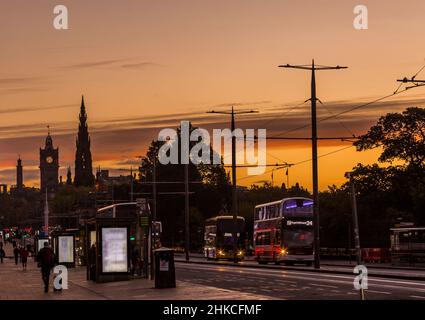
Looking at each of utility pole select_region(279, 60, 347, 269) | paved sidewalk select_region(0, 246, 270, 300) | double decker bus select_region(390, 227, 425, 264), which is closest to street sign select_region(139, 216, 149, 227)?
paved sidewalk select_region(0, 246, 270, 300)

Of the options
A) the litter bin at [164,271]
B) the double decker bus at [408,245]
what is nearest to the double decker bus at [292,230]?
the double decker bus at [408,245]

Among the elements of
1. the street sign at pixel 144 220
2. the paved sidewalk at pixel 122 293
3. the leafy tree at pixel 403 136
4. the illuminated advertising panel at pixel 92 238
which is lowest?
the paved sidewalk at pixel 122 293

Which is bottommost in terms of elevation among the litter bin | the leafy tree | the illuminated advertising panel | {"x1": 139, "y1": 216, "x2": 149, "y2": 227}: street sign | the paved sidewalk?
the paved sidewalk

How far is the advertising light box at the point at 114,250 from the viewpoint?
3772cm

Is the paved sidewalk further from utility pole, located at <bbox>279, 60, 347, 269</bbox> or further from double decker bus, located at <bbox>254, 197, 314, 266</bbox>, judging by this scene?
double decker bus, located at <bbox>254, 197, 314, 266</bbox>

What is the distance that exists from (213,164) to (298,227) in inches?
3314

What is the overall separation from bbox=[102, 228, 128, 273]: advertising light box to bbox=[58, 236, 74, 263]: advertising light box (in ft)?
67.8

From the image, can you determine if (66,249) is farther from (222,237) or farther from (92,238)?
(222,237)

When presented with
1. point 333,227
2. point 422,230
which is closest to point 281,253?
point 422,230

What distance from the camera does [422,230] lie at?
206 feet

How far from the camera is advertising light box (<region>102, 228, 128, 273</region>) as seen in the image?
37719mm

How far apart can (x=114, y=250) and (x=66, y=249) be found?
74.8 ft

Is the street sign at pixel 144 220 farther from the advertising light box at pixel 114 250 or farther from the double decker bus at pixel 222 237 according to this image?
the double decker bus at pixel 222 237

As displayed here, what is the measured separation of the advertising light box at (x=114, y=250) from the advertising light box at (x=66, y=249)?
20674 millimetres
